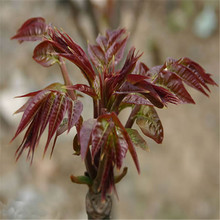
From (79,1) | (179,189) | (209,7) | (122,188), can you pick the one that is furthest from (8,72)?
(209,7)

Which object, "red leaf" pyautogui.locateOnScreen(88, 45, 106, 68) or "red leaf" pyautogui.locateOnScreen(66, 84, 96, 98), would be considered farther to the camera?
"red leaf" pyautogui.locateOnScreen(88, 45, 106, 68)

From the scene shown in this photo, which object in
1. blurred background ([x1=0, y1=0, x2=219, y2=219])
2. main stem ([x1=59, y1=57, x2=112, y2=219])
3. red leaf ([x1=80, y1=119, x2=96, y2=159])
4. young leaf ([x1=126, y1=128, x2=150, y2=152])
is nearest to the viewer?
red leaf ([x1=80, y1=119, x2=96, y2=159])

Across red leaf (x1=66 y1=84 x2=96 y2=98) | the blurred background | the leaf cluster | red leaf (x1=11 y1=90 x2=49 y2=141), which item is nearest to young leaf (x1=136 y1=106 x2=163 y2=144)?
the leaf cluster

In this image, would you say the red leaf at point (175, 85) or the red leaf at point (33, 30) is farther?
the red leaf at point (33, 30)

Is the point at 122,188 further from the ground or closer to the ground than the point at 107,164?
closer to the ground

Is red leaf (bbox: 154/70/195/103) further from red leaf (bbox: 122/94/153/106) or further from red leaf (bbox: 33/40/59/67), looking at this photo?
red leaf (bbox: 33/40/59/67)

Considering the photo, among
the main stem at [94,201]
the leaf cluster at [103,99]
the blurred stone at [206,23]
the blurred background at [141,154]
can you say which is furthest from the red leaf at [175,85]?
the blurred stone at [206,23]

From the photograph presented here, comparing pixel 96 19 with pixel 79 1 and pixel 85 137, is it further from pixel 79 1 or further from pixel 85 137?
pixel 85 137

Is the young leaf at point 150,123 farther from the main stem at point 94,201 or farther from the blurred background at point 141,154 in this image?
the blurred background at point 141,154

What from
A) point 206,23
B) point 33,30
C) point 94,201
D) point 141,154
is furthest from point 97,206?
point 206,23
